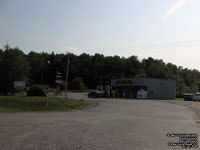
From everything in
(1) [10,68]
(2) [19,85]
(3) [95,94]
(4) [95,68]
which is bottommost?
(3) [95,94]

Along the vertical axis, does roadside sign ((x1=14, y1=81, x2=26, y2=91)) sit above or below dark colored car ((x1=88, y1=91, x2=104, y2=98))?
above

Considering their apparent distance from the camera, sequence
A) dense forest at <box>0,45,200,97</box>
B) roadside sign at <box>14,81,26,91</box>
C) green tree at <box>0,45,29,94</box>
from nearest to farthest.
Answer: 1. roadside sign at <box>14,81,26,91</box>
2. green tree at <box>0,45,29,94</box>
3. dense forest at <box>0,45,200,97</box>

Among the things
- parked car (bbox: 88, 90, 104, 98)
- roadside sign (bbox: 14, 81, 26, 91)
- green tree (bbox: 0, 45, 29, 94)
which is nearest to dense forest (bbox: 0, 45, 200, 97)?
green tree (bbox: 0, 45, 29, 94)

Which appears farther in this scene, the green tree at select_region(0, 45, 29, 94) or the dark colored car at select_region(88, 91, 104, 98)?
the dark colored car at select_region(88, 91, 104, 98)

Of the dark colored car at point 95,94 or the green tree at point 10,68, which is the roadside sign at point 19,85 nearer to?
the green tree at point 10,68

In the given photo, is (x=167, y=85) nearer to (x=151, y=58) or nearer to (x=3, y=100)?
(x=3, y=100)

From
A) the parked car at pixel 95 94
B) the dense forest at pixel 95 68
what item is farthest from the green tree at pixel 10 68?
the dense forest at pixel 95 68

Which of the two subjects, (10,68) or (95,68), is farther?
(95,68)

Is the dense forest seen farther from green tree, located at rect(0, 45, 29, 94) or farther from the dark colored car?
the dark colored car

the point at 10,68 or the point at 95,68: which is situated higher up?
the point at 95,68

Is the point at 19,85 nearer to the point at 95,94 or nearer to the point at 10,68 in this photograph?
the point at 10,68

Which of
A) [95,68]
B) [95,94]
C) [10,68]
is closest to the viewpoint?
[10,68]

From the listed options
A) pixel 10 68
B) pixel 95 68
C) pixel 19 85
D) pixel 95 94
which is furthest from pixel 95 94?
pixel 95 68

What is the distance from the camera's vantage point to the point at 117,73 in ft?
403
